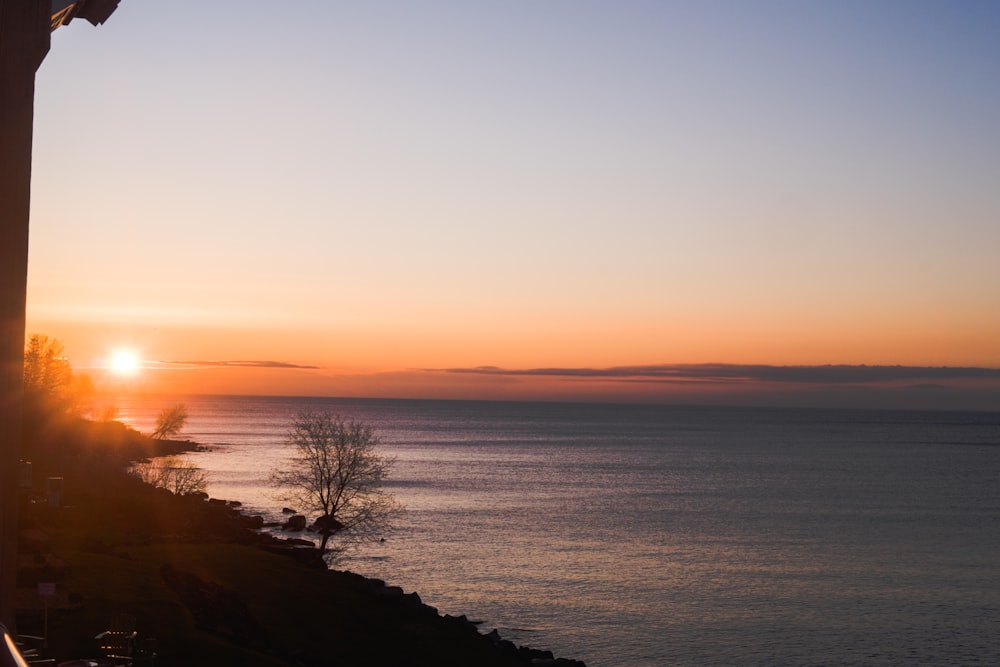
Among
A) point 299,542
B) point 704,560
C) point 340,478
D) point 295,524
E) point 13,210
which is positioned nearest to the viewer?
point 13,210

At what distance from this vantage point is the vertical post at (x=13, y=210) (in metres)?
7.48

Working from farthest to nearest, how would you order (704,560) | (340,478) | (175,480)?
(175,480) → (704,560) → (340,478)

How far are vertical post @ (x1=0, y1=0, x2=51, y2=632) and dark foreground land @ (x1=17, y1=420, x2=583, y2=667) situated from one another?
647 inches

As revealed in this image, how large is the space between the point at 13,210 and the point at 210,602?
2899cm

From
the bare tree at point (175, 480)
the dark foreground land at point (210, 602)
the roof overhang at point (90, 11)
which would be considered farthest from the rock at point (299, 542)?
the roof overhang at point (90, 11)

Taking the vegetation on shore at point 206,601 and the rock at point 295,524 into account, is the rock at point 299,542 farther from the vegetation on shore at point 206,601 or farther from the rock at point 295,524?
the vegetation on shore at point 206,601

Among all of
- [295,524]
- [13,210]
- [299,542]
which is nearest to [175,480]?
[295,524]

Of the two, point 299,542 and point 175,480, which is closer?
point 299,542

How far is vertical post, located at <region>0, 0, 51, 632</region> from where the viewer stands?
294 inches

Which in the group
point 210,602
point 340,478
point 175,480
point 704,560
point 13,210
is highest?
point 13,210

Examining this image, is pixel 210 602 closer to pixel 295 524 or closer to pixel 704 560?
pixel 704 560

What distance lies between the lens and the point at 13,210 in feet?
24.8

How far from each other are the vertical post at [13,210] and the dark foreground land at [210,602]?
16.4 m

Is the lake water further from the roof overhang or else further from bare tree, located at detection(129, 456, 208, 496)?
the roof overhang
